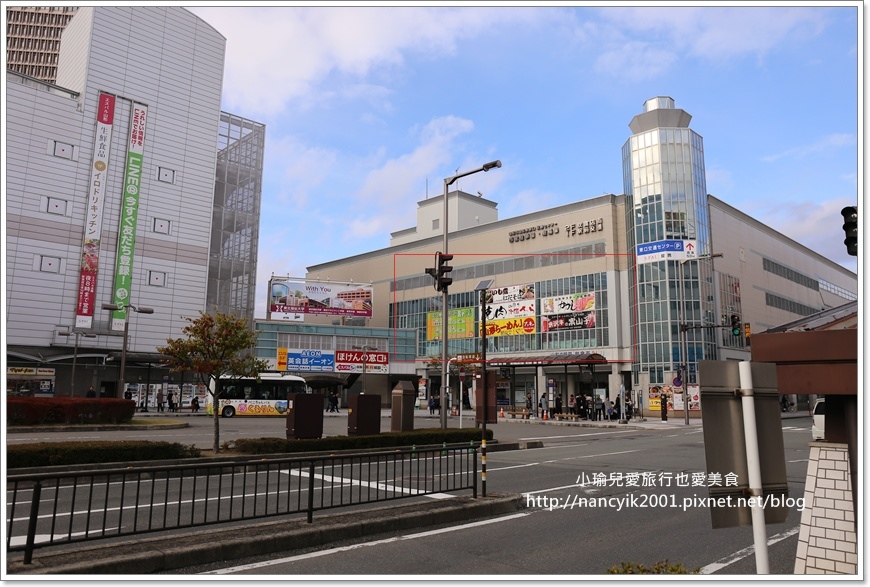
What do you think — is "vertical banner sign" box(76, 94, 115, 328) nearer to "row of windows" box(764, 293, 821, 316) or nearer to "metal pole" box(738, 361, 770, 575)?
"metal pole" box(738, 361, 770, 575)

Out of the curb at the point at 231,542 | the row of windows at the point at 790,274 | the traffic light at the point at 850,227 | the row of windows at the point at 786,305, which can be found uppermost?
the row of windows at the point at 790,274

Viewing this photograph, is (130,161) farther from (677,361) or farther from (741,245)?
(741,245)

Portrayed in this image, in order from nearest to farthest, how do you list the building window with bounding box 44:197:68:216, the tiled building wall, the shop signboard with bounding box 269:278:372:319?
the tiled building wall
the building window with bounding box 44:197:68:216
the shop signboard with bounding box 269:278:372:319

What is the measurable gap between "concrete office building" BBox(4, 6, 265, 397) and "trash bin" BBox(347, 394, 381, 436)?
28694mm

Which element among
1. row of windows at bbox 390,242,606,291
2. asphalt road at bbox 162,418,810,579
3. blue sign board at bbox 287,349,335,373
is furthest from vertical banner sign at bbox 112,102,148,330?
asphalt road at bbox 162,418,810,579

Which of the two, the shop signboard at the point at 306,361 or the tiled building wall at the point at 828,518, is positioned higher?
the shop signboard at the point at 306,361

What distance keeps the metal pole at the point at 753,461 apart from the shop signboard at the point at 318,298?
228 feet

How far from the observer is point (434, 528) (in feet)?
28.1

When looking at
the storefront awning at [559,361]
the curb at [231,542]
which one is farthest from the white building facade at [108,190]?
the curb at [231,542]

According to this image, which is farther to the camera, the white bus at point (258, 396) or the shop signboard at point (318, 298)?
the shop signboard at point (318, 298)

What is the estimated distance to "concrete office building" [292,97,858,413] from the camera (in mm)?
52844

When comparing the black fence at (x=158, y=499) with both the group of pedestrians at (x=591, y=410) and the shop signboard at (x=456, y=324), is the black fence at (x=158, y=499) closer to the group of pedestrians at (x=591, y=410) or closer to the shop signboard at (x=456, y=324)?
the group of pedestrians at (x=591, y=410)

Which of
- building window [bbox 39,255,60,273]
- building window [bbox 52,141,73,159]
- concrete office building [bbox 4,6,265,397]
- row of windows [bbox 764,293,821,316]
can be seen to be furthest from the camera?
row of windows [bbox 764,293,821,316]

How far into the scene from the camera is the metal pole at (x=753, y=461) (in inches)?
154
